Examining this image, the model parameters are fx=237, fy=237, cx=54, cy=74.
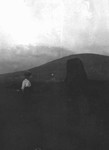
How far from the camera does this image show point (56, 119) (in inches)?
496

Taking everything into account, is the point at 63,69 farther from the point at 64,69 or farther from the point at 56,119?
the point at 56,119

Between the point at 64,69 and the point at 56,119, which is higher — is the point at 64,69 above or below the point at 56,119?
below

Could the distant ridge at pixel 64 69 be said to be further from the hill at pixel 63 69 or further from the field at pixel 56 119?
the field at pixel 56 119

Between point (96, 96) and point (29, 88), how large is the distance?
400cm

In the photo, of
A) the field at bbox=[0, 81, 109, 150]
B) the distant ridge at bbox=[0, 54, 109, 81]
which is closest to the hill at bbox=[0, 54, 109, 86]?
the distant ridge at bbox=[0, 54, 109, 81]

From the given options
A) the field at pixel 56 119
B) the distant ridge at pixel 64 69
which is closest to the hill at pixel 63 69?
the distant ridge at pixel 64 69

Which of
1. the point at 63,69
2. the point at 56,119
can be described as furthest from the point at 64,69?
the point at 56,119

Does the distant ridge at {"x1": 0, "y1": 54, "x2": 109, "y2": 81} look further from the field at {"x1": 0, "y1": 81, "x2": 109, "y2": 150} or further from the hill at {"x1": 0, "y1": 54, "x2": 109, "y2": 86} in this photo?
the field at {"x1": 0, "y1": 81, "x2": 109, "y2": 150}

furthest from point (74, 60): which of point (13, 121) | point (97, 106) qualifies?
point (13, 121)

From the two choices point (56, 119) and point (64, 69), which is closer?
point (56, 119)

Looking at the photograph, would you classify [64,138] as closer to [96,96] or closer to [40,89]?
[96,96]

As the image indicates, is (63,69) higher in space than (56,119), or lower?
lower

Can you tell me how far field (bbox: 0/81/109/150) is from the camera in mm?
11198

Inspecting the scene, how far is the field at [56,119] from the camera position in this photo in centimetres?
1120
